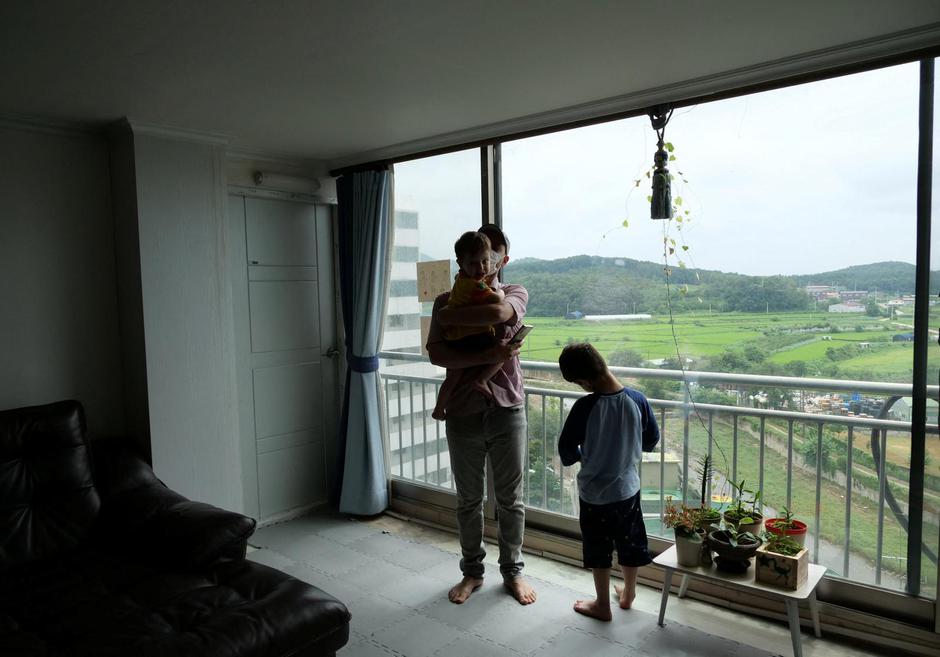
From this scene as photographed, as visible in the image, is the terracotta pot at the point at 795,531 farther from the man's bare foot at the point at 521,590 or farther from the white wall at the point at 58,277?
the white wall at the point at 58,277

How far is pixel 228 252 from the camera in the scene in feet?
11.5

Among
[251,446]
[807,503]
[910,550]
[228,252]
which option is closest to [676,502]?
[807,503]

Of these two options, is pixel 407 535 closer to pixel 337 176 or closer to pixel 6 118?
pixel 337 176

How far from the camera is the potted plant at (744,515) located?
2.53m

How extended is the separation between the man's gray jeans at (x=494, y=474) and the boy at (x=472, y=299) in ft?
0.50

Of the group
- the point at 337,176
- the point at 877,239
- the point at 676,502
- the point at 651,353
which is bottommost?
the point at 676,502

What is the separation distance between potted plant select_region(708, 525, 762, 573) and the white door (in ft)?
8.76

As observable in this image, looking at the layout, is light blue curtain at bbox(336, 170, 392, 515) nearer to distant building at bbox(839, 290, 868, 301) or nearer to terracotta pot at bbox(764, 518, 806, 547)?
terracotta pot at bbox(764, 518, 806, 547)

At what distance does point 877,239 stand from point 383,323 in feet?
8.99

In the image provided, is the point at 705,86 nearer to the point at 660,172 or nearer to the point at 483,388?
the point at 660,172

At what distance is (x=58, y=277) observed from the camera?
3.14 m

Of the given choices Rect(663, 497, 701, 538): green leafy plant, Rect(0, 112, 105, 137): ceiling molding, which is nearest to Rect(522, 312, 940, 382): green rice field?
Rect(663, 497, 701, 538): green leafy plant

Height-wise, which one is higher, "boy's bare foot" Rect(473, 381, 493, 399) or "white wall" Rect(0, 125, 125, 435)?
"white wall" Rect(0, 125, 125, 435)

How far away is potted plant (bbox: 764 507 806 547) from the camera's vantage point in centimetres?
244
